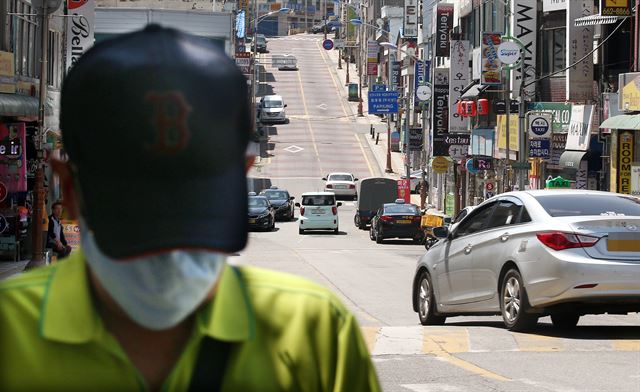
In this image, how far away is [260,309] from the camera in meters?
2.17

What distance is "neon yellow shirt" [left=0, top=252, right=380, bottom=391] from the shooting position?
81.1 inches

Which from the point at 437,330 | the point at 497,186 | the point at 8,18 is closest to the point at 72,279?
the point at 437,330

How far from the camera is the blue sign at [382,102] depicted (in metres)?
83.9

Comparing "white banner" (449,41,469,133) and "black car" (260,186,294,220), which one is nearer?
"black car" (260,186,294,220)

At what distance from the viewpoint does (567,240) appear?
1320cm

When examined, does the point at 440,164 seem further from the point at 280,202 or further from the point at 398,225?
the point at 398,225

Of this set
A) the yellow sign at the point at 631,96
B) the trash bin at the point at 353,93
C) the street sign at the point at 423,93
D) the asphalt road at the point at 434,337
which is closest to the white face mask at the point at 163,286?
Result: the asphalt road at the point at 434,337

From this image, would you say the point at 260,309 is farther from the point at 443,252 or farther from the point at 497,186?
the point at 497,186

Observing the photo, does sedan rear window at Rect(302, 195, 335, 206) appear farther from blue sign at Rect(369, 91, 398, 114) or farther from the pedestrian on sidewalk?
blue sign at Rect(369, 91, 398, 114)

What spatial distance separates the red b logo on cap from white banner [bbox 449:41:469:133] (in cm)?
6117

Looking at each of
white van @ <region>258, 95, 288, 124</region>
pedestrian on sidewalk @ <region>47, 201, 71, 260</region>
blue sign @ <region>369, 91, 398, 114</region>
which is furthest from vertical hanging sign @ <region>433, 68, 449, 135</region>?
pedestrian on sidewalk @ <region>47, 201, 71, 260</region>

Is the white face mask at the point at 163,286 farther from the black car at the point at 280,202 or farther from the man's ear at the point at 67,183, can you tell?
the black car at the point at 280,202

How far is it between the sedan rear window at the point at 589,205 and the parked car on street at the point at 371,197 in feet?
141

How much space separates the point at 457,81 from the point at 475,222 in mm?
49775
